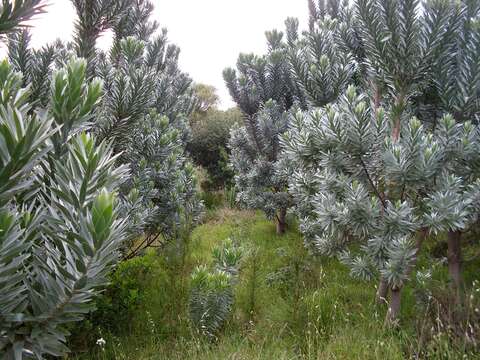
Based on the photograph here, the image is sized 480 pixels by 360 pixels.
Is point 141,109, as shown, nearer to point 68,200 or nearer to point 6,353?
point 68,200

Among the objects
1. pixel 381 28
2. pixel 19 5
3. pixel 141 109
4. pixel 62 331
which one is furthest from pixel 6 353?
pixel 381 28

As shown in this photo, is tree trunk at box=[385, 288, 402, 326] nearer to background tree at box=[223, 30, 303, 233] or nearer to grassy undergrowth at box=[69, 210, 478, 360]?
grassy undergrowth at box=[69, 210, 478, 360]

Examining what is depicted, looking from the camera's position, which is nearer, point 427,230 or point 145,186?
point 427,230

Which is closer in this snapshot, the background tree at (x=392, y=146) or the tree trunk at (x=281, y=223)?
the background tree at (x=392, y=146)

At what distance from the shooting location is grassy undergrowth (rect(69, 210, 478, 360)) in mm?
2943

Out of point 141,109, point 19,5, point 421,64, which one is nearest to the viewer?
point 19,5

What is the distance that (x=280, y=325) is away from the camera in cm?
358

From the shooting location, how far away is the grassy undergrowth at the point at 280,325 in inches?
116

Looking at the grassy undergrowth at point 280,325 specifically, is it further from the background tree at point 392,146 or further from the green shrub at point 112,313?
the background tree at point 392,146

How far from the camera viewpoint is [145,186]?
4.00 meters

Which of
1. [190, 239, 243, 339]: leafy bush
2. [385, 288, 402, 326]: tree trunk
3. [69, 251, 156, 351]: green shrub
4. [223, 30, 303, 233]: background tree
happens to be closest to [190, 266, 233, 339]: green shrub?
[190, 239, 243, 339]: leafy bush

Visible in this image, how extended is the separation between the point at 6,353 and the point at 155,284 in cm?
371

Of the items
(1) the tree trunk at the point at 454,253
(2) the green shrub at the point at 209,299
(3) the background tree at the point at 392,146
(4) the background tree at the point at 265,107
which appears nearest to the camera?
(3) the background tree at the point at 392,146

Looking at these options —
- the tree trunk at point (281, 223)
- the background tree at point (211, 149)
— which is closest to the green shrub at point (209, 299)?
the tree trunk at point (281, 223)
